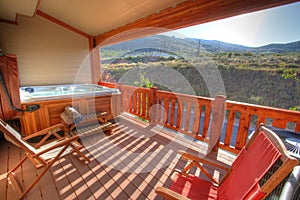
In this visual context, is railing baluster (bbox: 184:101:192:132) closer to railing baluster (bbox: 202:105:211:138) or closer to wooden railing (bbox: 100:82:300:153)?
wooden railing (bbox: 100:82:300:153)

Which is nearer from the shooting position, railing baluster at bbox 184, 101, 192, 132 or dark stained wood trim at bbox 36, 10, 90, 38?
railing baluster at bbox 184, 101, 192, 132

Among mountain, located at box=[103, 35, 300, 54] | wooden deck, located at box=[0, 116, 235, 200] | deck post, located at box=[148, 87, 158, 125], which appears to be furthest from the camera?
mountain, located at box=[103, 35, 300, 54]

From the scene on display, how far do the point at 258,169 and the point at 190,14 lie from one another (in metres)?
2.51

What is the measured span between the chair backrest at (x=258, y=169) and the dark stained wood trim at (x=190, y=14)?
5.53 feet

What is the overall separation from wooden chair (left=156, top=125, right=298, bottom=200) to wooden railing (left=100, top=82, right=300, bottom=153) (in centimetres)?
83

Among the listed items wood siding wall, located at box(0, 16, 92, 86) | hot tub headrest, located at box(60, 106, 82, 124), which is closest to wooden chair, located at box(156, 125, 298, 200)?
hot tub headrest, located at box(60, 106, 82, 124)

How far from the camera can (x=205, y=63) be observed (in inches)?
252

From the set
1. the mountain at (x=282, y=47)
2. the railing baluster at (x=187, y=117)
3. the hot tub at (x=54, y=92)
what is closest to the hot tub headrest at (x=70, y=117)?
the hot tub at (x=54, y=92)

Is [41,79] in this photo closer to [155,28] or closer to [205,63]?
[155,28]

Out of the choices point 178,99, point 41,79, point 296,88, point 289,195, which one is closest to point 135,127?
point 178,99

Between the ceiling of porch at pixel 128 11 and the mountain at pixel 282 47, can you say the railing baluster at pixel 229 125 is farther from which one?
the mountain at pixel 282 47

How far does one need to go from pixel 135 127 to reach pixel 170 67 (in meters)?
4.60

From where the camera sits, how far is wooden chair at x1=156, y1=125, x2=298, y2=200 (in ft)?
2.45

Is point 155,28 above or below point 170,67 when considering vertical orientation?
above
